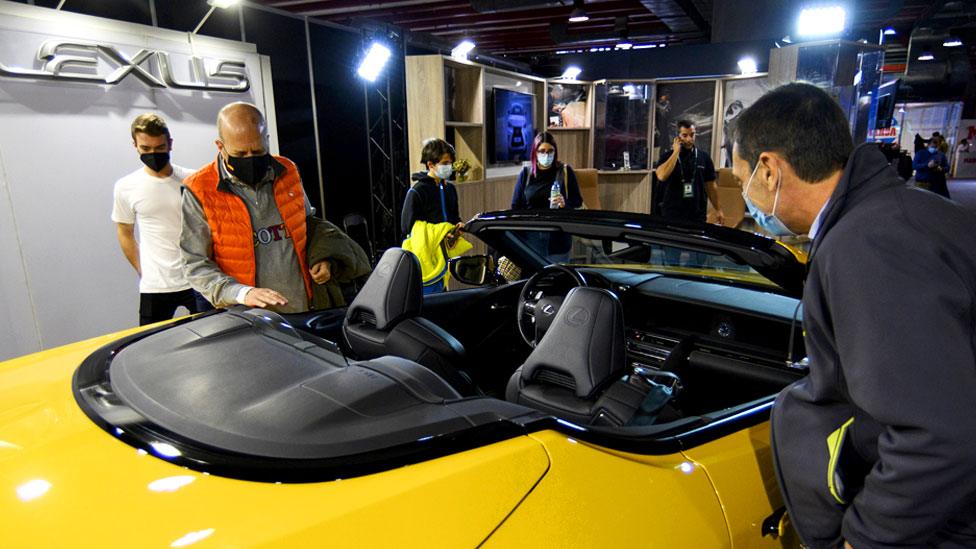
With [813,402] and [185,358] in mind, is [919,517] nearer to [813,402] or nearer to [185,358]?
[813,402]

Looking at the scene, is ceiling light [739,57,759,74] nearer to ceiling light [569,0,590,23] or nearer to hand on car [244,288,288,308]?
ceiling light [569,0,590,23]

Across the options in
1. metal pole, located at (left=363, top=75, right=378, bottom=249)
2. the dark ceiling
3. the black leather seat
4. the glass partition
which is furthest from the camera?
the glass partition

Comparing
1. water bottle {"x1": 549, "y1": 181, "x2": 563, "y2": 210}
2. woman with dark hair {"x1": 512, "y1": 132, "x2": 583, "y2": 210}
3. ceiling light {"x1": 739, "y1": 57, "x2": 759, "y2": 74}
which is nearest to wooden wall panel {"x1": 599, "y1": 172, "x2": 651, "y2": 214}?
ceiling light {"x1": 739, "y1": 57, "x2": 759, "y2": 74}

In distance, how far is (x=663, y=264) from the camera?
2.94m

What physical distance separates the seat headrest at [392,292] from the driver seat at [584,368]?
23.7 inches

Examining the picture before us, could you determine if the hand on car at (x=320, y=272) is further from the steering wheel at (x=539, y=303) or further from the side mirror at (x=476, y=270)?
the steering wheel at (x=539, y=303)

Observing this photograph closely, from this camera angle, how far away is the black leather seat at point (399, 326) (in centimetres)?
189

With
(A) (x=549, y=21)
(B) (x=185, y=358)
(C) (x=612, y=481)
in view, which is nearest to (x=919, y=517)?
(C) (x=612, y=481)

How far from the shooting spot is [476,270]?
→ 9.52 feet

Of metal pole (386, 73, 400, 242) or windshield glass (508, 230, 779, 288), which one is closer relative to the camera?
windshield glass (508, 230, 779, 288)

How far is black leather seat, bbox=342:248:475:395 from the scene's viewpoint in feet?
6.19

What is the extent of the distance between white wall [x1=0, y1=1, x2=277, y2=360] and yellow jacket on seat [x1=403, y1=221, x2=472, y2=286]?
2.53 m

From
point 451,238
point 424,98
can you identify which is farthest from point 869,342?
point 424,98

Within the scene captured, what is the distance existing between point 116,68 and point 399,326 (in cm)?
428
